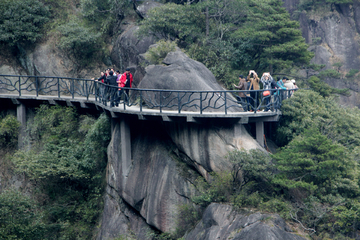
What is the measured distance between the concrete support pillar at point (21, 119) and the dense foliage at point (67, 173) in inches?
34.4

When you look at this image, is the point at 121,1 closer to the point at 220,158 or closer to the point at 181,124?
the point at 181,124

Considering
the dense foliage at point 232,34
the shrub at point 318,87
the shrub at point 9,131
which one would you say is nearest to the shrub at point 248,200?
the dense foliage at point 232,34

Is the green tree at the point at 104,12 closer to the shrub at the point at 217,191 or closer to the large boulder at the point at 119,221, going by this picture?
the large boulder at the point at 119,221

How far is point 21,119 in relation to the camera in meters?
21.3

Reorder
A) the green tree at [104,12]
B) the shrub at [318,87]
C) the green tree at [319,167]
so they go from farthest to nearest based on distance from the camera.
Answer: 1. the green tree at [104,12]
2. the shrub at [318,87]
3. the green tree at [319,167]

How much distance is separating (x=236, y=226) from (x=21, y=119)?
532 inches

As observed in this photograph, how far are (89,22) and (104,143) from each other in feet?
34.3

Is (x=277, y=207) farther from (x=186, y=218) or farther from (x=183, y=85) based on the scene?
(x=183, y=85)

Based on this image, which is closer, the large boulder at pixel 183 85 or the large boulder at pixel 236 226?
the large boulder at pixel 236 226

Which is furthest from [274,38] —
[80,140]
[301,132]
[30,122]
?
[30,122]

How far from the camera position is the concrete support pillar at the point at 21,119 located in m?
21.2

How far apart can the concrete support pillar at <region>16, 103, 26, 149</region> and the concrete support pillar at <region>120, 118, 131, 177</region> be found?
6.84m

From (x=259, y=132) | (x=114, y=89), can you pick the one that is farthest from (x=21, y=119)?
(x=259, y=132)

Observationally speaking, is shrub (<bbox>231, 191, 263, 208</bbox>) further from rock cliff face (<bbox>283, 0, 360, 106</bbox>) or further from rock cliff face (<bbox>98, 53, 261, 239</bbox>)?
rock cliff face (<bbox>283, 0, 360, 106</bbox>)
